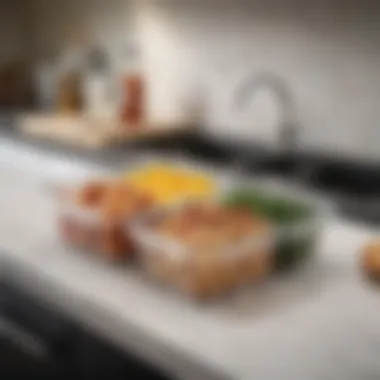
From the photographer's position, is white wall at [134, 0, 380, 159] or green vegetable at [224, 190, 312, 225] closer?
green vegetable at [224, 190, 312, 225]

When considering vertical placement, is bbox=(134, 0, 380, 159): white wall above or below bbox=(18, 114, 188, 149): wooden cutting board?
above

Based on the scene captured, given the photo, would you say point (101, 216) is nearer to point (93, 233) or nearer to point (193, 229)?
point (93, 233)

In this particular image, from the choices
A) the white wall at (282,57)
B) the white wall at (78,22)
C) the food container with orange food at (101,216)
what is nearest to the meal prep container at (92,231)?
the food container with orange food at (101,216)

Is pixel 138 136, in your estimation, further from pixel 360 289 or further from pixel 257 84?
pixel 360 289

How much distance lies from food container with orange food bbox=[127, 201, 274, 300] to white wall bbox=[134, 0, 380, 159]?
0.95 metres

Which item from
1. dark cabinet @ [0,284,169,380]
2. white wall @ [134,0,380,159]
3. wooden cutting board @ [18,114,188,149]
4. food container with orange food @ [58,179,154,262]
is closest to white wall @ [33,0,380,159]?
white wall @ [134,0,380,159]

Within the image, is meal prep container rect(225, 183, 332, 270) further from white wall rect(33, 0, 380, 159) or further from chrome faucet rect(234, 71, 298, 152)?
chrome faucet rect(234, 71, 298, 152)


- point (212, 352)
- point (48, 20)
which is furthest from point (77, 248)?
point (48, 20)

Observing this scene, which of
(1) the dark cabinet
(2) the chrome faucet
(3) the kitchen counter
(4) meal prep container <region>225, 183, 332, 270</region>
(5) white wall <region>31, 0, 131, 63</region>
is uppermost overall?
(5) white wall <region>31, 0, 131, 63</region>

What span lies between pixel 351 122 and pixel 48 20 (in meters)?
1.61

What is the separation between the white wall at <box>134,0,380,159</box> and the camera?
1.99m

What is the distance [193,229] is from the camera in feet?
3.55

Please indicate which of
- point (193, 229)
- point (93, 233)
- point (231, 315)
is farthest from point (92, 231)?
point (231, 315)

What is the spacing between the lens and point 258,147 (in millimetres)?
2277
